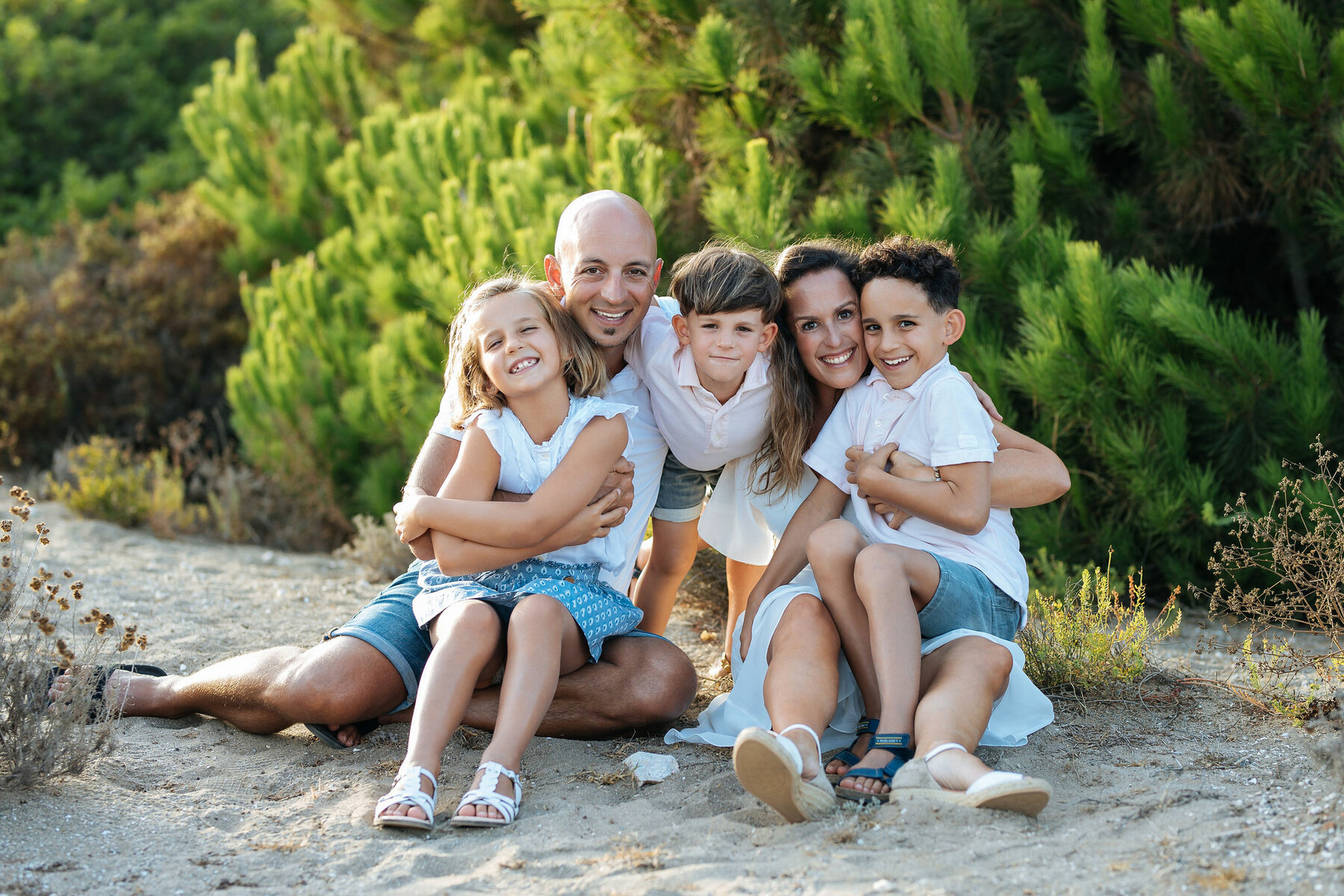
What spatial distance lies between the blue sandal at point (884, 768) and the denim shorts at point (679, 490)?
43.0 inches

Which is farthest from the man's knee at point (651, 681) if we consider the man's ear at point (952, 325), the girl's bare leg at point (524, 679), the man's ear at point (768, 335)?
the man's ear at point (952, 325)

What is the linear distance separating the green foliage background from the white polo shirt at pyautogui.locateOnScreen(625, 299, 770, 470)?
92cm

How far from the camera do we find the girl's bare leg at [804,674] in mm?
2418

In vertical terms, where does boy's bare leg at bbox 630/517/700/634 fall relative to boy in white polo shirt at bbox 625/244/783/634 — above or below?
below

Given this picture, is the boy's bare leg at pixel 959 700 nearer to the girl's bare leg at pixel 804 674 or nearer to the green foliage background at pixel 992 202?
the girl's bare leg at pixel 804 674

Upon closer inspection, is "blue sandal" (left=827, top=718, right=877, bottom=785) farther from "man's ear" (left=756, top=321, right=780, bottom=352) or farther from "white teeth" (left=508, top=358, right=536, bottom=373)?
"white teeth" (left=508, top=358, right=536, bottom=373)

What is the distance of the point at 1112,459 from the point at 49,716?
11.7 feet

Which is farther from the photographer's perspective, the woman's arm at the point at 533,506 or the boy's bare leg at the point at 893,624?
the woman's arm at the point at 533,506

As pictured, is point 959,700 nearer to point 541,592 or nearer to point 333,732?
point 541,592

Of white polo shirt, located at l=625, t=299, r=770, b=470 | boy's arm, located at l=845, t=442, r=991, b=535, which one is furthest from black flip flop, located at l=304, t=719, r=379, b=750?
boy's arm, located at l=845, t=442, r=991, b=535

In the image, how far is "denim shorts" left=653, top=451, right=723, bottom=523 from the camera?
332 centimetres

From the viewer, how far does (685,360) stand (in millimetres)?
2980

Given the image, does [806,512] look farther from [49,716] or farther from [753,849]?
[49,716]

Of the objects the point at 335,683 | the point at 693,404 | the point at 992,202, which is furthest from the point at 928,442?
the point at 992,202
